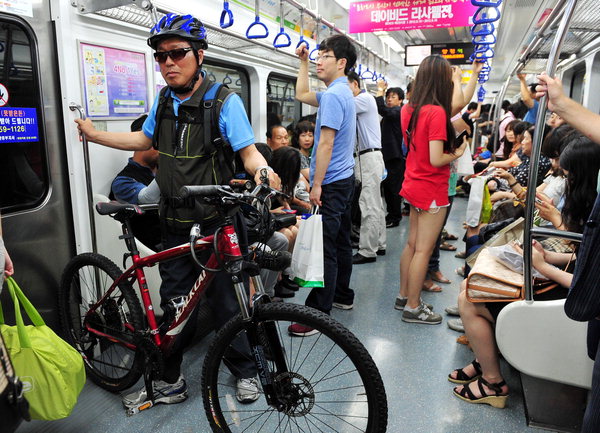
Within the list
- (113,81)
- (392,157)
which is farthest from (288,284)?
(392,157)

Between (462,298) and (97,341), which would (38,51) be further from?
(462,298)

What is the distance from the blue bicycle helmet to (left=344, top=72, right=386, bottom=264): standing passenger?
2282 mm

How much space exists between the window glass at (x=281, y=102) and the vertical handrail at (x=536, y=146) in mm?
3822

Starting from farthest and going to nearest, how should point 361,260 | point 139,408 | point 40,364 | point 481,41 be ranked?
point 481,41, point 361,260, point 139,408, point 40,364

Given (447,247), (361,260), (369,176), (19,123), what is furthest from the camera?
(447,247)

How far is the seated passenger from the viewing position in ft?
9.28

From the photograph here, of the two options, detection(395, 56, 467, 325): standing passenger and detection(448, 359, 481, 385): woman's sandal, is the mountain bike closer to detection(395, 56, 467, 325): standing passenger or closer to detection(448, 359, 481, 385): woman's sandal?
detection(448, 359, 481, 385): woman's sandal

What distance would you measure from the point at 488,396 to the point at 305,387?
108cm

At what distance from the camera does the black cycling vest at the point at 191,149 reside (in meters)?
2.05

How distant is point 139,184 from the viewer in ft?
9.36

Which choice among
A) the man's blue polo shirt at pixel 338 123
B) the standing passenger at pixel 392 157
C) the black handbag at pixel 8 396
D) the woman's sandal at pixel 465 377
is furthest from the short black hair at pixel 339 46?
the standing passenger at pixel 392 157

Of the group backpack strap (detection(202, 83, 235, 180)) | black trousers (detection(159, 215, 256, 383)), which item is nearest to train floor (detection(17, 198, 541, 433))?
black trousers (detection(159, 215, 256, 383))

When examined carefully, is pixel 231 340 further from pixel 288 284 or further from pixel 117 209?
pixel 288 284

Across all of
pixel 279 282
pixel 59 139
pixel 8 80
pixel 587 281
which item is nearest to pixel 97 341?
pixel 59 139
